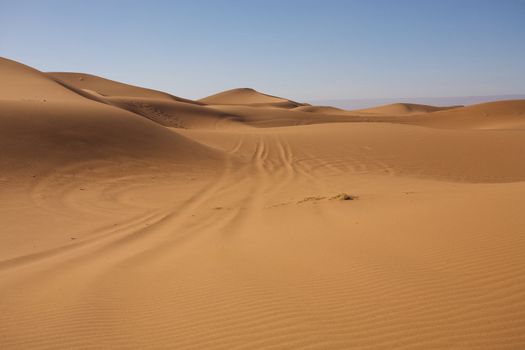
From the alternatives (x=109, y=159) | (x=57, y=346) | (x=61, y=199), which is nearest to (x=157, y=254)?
(x=57, y=346)

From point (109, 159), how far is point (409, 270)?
1175cm

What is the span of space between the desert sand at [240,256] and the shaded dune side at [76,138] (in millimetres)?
99

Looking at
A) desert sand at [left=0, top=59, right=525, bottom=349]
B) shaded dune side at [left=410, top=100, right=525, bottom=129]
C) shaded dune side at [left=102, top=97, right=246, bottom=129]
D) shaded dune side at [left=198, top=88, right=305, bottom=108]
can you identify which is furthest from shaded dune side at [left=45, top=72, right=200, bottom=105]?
desert sand at [left=0, top=59, right=525, bottom=349]

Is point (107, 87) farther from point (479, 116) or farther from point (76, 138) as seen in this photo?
point (76, 138)

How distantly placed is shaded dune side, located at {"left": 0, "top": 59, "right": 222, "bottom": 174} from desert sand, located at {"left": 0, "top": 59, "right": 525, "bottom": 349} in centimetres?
10

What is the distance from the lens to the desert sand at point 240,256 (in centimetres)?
319

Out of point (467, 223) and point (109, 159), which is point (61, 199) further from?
point (467, 223)

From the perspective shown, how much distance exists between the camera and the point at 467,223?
5289 mm

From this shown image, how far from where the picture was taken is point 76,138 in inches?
582

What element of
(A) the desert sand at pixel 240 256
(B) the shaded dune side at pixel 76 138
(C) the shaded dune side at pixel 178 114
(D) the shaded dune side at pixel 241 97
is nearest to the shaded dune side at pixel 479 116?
(C) the shaded dune side at pixel 178 114

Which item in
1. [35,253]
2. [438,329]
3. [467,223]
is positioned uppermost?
[467,223]

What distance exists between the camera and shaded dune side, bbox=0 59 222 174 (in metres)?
12.7

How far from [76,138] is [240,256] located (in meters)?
11.7

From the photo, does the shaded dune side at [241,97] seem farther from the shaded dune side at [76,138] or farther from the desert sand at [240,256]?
the desert sand at [240,256]
